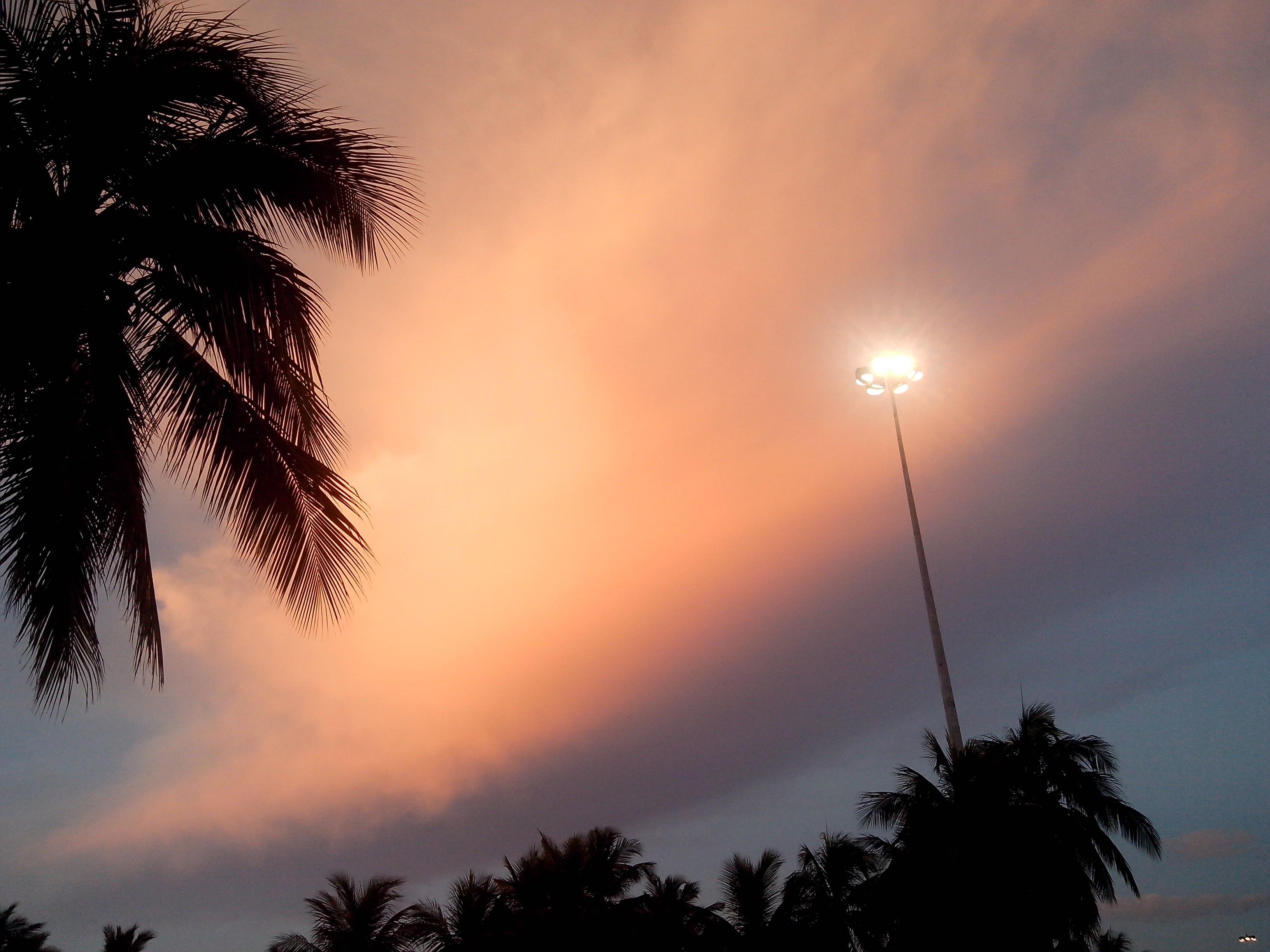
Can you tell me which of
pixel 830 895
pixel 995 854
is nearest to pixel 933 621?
pixel 995 854

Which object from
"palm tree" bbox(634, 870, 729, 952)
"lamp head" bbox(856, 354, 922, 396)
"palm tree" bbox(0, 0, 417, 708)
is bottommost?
"palm tree" bbox(634, 870, 729, 952)

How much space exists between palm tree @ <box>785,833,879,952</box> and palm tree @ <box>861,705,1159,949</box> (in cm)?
620

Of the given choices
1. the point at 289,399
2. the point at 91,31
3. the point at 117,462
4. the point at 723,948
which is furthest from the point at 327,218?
the point at 723,948

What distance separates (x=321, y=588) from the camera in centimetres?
803

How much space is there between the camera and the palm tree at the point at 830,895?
112ft

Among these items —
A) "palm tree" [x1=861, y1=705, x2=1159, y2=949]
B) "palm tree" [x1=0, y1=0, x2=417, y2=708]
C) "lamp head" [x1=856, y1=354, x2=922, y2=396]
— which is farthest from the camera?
"lamp head" [x1=856, y1=354, x2=922, y2=396]

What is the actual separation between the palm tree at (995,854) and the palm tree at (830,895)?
244 inches

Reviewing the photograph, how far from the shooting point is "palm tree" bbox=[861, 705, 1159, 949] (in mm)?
22500

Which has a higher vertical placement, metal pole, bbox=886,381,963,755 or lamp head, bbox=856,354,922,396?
lamp head, bbox=856,354,922,396

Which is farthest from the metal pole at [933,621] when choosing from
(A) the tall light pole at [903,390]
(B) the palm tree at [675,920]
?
(B) the palm tree at [675,920]

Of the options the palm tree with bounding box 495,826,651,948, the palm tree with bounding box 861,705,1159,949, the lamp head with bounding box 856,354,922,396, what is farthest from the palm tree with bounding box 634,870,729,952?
the lamp head with bounding box 856,354,922,396

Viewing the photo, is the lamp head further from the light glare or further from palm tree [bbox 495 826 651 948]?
palm tree [bbox 495 826 651 948]

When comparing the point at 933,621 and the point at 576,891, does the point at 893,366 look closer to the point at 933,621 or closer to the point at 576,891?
the point at 933,621

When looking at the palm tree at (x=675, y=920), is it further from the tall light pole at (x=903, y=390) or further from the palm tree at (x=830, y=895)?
the tall light pole at (x=903, y=390)
